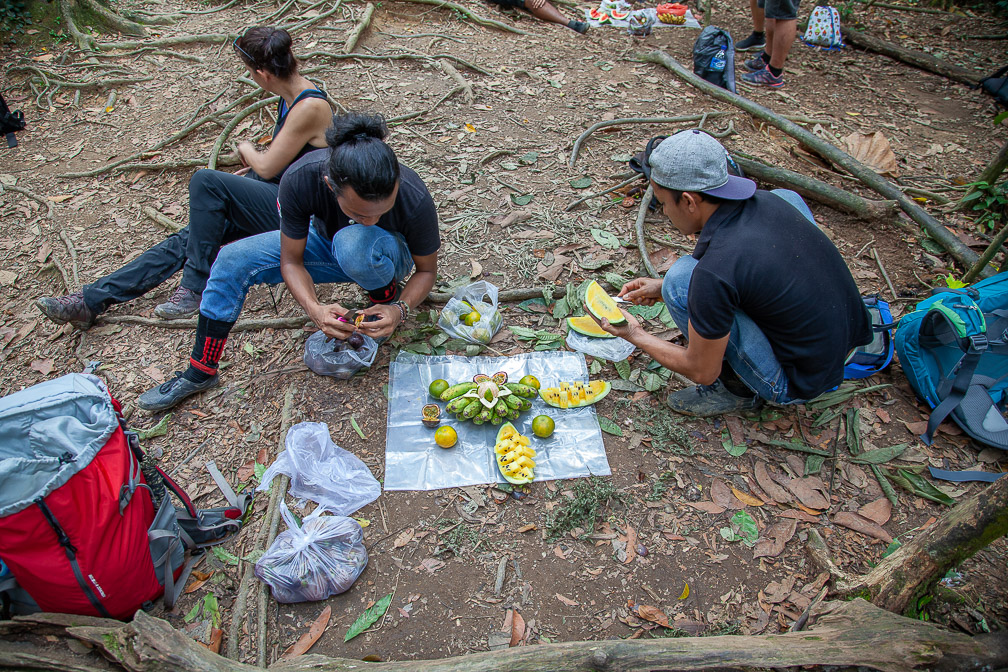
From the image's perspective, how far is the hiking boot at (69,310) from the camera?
3807 mm

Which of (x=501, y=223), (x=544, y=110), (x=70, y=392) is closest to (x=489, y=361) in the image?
(x=501, y=223)

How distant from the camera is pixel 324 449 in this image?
3074 mm

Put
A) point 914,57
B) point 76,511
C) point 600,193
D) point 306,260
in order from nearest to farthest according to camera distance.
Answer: point 76,511 → point 306,260 → point 600,193 → point 914,57

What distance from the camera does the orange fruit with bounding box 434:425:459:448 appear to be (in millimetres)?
→ 3173

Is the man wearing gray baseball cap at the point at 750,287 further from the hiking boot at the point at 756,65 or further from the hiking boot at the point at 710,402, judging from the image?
the hiking boot at the point at 756,65

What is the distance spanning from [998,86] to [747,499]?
285 inches

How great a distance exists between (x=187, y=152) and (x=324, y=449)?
435 centimetres

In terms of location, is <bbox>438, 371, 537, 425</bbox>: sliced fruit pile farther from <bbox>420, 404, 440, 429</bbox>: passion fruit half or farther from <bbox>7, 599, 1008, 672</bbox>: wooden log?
<bbox>7, 599, 1008, 672</bbox>: wooden log

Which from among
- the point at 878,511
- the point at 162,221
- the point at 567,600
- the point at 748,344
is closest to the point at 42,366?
the point at 162,221

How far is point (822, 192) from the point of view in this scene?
16.3ft

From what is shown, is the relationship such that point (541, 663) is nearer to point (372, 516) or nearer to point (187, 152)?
point (372, 516)

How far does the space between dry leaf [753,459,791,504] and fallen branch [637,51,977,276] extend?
2849mm

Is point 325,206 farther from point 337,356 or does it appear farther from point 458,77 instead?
point 458,77

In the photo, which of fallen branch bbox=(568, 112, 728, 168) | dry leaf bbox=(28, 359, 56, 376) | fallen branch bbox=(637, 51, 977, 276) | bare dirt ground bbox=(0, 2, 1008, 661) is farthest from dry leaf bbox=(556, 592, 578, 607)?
fallen branch bbox=(568, 112, 728, 168)
